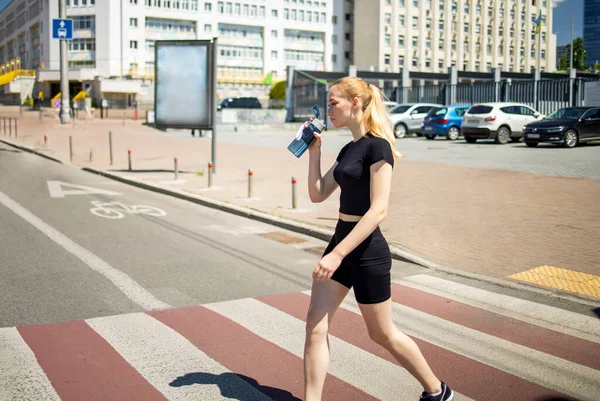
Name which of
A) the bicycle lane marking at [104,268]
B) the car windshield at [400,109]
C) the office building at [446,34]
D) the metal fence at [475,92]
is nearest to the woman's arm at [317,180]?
the bicycle lane marking at [104,268]

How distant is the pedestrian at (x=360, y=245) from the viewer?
3.61 m

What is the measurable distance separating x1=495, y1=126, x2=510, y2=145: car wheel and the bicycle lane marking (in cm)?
1997

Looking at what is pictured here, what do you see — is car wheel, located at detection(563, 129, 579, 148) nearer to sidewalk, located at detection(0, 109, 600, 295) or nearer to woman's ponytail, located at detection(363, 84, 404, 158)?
sidewalk, located at detection(0, 109, 600, 295)

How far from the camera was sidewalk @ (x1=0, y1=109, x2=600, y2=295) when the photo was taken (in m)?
8.64

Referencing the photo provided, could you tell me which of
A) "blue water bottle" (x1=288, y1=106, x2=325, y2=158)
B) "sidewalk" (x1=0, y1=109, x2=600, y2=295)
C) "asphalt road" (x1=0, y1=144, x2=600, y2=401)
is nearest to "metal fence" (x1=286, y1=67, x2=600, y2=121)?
"sidewalk" (x1=0, y1=109, x2=600, y2=295)

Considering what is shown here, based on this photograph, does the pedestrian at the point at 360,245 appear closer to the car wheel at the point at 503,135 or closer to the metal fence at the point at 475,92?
the car wheel at the point at 503,135

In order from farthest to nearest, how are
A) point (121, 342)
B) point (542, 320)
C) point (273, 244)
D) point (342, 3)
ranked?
point (342, 3)
point (273, 244)
point (542, 320)
point (121, 342)

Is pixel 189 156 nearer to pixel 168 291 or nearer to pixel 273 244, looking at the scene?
pixel 273 244

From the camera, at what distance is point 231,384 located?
448 centimetres

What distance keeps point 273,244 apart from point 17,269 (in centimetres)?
345

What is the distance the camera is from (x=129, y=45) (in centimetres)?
9081

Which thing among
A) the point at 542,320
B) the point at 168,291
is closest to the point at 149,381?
the point at 168,291

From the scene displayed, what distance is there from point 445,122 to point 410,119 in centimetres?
321

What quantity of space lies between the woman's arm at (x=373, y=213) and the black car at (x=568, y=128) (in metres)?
22.1
